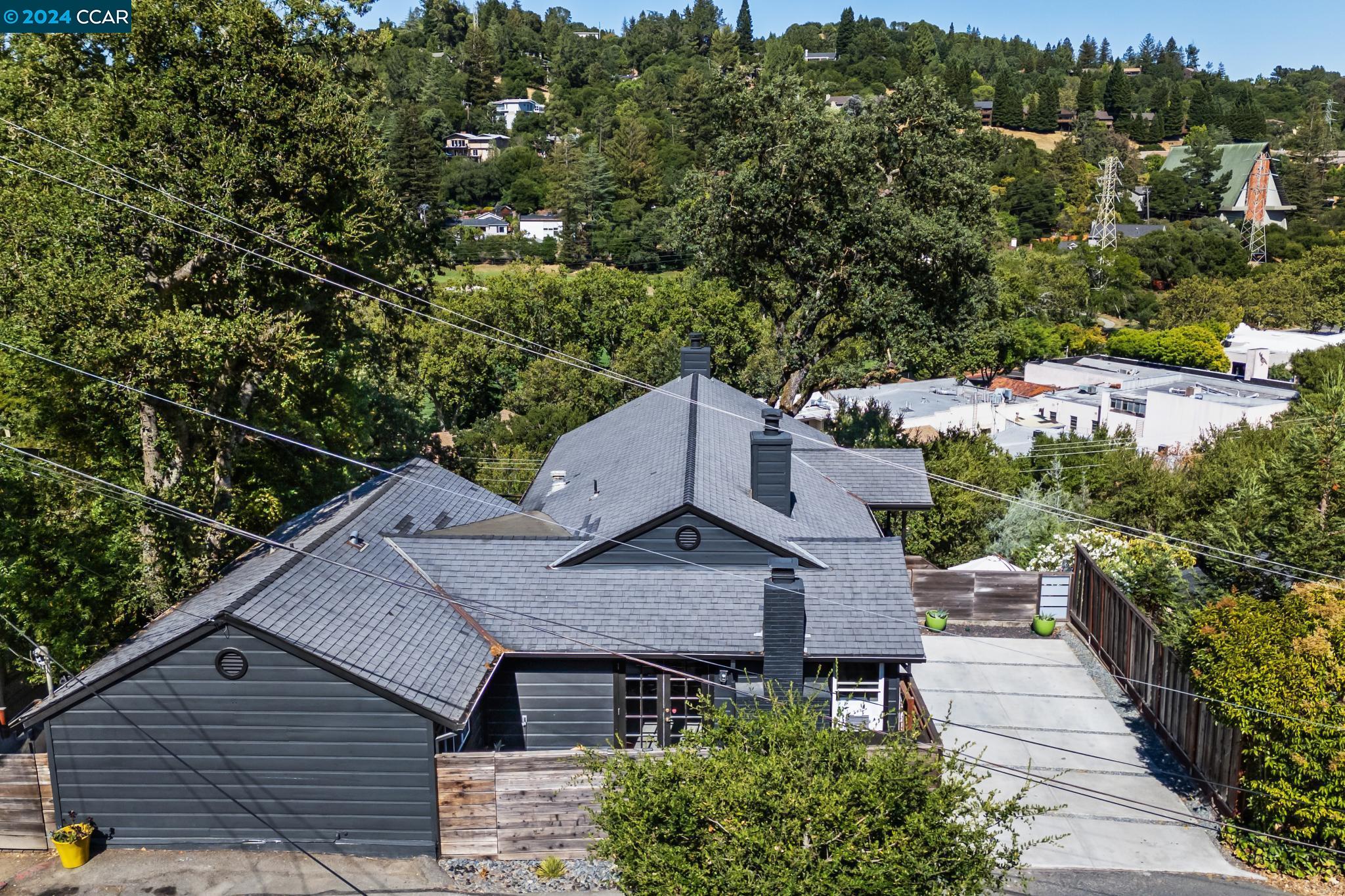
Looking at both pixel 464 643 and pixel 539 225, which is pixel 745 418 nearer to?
pixel 464 643

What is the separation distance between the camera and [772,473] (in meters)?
19.5

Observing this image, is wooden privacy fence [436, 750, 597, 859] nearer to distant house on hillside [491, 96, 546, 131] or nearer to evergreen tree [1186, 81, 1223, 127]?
distant house on hillside [491, 96, 546, 131]

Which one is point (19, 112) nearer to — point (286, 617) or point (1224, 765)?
point (286, 617)

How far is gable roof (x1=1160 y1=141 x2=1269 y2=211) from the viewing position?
398 ft

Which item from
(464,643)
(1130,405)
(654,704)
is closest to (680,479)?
(654,704)

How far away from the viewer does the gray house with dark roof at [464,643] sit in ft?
45.6

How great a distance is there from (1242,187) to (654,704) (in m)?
129

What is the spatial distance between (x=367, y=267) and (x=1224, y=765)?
18859mm

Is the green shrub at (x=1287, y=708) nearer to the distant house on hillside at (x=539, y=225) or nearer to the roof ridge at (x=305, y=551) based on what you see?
the roof ridge at (x=305, y=551)

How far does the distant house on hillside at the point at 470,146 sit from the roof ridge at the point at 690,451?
4861 inches

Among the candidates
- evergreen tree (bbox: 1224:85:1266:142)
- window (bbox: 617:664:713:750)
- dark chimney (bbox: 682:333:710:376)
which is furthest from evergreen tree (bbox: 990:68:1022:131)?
window (bbox: 617:664:713:750)

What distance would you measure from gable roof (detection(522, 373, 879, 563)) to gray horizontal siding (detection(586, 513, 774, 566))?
0.25 meters

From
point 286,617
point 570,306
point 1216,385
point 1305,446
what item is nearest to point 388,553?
point 286,617

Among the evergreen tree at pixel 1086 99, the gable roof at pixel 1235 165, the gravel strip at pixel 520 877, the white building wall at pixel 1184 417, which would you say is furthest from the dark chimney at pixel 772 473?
the evergreen tree at pixel 1086 99
